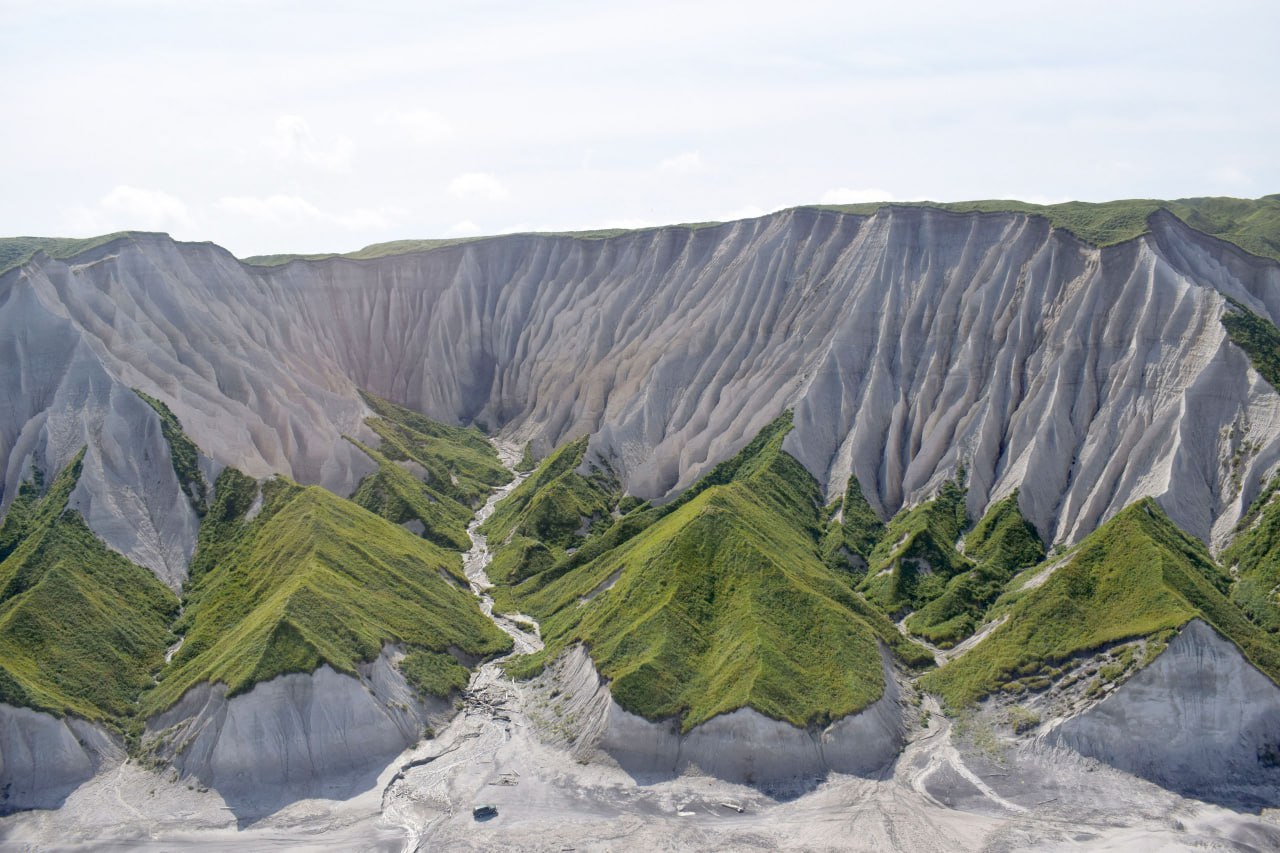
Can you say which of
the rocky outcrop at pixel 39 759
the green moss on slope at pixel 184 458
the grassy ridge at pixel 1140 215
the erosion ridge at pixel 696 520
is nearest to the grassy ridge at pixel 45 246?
the erosion ridge at pixel 696 520

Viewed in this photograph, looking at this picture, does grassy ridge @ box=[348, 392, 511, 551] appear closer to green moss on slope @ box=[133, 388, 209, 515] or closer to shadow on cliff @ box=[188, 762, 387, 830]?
green moss on slope @ box=[133, 388, 209, 515]

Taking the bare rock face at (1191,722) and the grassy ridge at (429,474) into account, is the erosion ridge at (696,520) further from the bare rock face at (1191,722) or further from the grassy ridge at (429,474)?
the grassy ridge at (429,474)

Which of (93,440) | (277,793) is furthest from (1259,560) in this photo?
(93,440)

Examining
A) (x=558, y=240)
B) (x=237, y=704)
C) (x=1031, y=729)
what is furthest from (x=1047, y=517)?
(x=558, y=240)

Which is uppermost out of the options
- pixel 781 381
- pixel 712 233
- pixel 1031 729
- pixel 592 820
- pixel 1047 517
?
pixel 712 233

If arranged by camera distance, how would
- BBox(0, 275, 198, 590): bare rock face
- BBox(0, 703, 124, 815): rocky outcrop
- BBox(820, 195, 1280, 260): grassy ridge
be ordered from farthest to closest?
BBox(820, 195, 1280, 260): grassy ridge → BBox(0, 275, 198, 590): bare rock face → BBox(0, 703, 124, 815): rocky outcrop

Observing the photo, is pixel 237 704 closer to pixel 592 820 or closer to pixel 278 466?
pixel 592 820

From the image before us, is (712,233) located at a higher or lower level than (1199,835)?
higher

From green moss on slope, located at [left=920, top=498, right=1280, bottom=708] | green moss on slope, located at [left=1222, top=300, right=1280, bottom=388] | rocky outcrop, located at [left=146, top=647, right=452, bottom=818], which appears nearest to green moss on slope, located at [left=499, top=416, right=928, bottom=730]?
green moss on slope, located at [left=920, top=498, right=1280, bottom=708]
